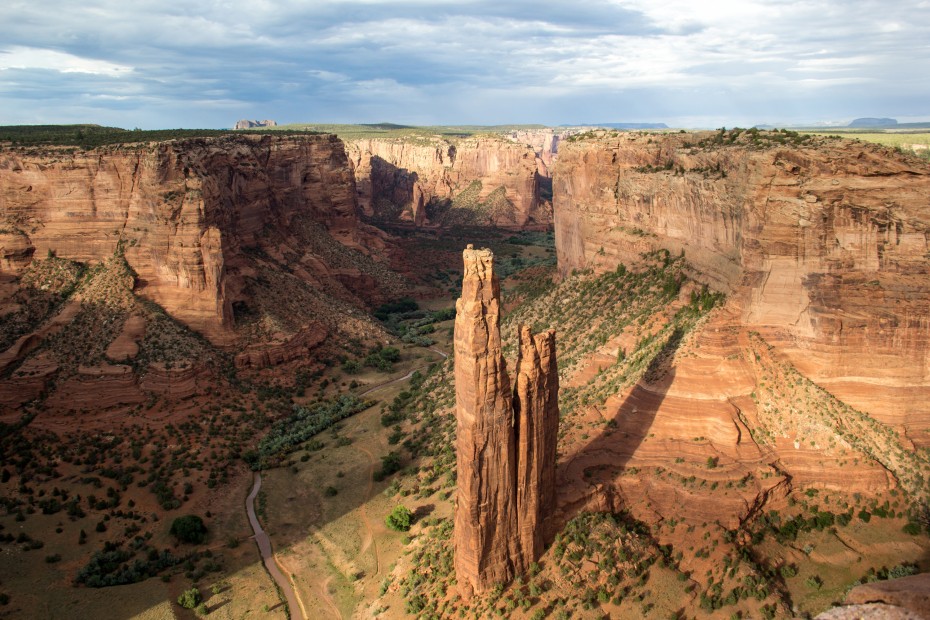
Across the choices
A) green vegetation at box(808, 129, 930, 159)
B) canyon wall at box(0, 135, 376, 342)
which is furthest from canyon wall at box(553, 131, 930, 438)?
canyon wall at box(0, 135, 376, 342)

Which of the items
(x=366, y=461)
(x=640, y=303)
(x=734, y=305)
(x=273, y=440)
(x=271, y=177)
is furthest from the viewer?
(x=271, y=177)

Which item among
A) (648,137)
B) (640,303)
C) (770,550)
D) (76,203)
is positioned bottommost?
(770,550)

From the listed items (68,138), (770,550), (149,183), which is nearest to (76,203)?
(149,183)

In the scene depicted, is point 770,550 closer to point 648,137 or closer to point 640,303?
point 640,303

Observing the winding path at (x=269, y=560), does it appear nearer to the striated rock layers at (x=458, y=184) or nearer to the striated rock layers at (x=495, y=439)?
the striated rock layers at (x=495, y=439)

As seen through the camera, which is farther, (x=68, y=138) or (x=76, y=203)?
(x=68, y=138)

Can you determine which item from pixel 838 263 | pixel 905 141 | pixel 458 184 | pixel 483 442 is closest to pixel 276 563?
pixel 483 442

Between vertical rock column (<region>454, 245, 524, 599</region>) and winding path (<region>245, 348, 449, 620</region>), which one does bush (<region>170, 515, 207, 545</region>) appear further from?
vertical rock column (<region>454, 245, 524, 599</region>)
